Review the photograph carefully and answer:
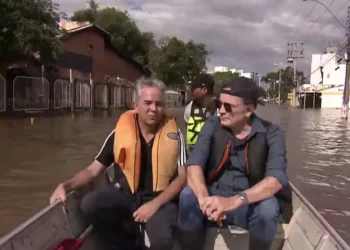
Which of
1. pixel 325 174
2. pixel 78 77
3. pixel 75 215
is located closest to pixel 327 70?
pixel 78 77

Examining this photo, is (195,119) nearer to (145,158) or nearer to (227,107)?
(145,158)

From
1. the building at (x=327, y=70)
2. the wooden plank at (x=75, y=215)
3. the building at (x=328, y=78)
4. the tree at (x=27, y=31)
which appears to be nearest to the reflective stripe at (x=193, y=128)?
the wooden plank at (x=75, y=215)

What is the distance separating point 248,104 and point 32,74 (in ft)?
95.2

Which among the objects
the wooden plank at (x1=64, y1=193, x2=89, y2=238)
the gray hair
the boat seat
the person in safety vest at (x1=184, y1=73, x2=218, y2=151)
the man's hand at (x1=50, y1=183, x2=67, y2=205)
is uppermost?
the gray hair

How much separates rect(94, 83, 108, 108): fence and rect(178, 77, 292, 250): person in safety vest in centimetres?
3846

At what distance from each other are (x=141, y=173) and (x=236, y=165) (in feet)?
2.28

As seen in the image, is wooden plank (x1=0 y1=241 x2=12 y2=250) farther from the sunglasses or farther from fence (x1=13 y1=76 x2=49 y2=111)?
fence (x1=13 y1=76 x2=49 y2=111)

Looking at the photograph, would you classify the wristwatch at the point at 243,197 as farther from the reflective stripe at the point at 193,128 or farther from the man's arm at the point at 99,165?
the reflective stripe at the point at 193,128

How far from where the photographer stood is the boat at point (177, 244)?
2.88 m

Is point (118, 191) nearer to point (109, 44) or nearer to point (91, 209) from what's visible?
point (91, 209)

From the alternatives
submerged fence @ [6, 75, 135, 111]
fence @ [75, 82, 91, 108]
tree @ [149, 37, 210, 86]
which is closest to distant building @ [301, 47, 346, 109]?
tree @ [149, 37, 210, 86]

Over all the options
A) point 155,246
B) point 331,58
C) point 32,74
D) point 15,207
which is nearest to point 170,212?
point 155,246

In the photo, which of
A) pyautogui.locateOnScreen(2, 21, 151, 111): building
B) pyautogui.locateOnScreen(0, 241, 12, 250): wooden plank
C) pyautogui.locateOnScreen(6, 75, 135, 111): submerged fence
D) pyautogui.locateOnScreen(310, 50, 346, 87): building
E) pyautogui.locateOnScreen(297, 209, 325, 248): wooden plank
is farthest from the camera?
pyautogui.locateOnScreen(310, 50, 346, 87): building

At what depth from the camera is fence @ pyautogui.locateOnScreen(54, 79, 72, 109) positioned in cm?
3203
